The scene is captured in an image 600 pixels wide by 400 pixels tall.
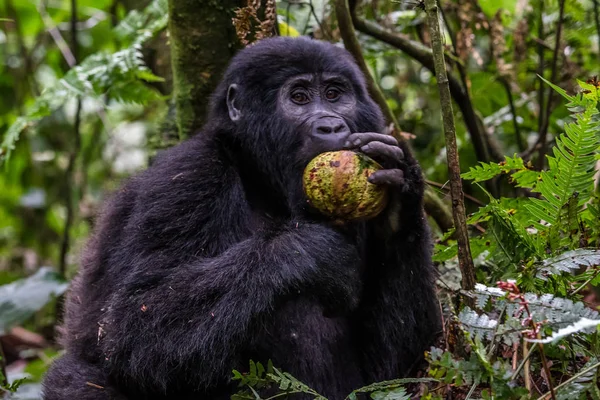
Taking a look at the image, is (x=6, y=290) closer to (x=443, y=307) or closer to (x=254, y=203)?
(x=254, y=203)

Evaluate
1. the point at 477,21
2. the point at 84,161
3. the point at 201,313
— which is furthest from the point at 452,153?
the point at 84,161

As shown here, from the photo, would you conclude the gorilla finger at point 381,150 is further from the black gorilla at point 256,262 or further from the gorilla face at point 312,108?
the gorilla face at point 312,108

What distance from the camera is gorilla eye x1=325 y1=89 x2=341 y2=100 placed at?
364 cm

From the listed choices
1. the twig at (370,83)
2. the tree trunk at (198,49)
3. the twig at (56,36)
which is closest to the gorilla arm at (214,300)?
the twig at (370,83)

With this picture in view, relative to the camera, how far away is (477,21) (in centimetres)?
510

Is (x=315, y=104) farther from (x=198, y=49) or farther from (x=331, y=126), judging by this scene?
(x=198, y=49)

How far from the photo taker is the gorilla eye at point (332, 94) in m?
3.64

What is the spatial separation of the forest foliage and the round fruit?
1.31 ft

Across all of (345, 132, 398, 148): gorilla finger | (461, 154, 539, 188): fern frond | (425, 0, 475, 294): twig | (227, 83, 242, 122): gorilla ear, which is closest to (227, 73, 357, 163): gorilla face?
(227, 83, 242, 122): gorilla ear

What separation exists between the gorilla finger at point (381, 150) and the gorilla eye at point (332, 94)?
0.68 metres

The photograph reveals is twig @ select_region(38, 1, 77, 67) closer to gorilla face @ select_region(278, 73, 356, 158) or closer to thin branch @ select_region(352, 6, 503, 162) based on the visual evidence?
thin branch @ select_region(352, 6, 503, 162)

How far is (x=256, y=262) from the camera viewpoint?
3.02 m

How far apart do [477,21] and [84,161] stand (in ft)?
13.4

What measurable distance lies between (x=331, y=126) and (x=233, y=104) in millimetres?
633
